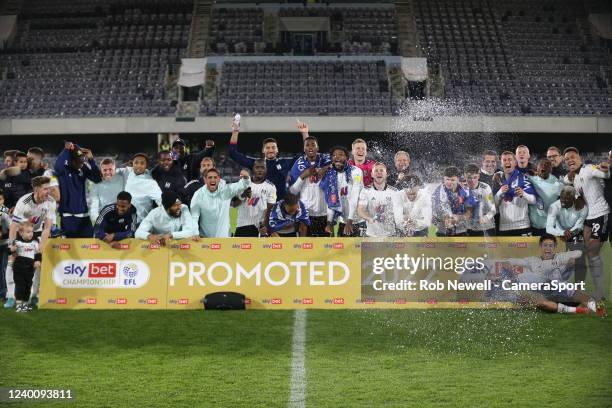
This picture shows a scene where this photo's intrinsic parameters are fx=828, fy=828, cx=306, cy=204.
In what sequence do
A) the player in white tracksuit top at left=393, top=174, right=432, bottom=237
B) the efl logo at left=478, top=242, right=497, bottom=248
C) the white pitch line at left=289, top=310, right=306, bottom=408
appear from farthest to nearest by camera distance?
1. the player in white tracksuit top at left=393, top=174, right=432, bottom=237
2. the efl logo at left=478, top=242, right=497, bottom=248
3. the white pitch line at left=289, top=310, right=306, bottom=408

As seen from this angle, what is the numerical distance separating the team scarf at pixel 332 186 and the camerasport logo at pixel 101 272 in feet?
8.68

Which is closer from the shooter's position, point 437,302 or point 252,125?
point 437,302

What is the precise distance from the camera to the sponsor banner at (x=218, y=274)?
9961 mm

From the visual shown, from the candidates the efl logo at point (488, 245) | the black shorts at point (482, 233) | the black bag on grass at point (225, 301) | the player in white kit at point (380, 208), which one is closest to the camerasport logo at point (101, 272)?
the black bag on grass at point (225, 301)

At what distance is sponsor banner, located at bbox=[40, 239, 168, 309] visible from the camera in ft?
33.2

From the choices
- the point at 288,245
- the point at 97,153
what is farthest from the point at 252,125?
the point at 288,245

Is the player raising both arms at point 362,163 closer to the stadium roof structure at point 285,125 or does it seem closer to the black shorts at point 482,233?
the black shorts at point 482,233

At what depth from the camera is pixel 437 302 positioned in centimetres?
986

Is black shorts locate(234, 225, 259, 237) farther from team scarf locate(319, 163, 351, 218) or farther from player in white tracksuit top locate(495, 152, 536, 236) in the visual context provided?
player in white tracksuit top locate(495, 152, 536, 236)

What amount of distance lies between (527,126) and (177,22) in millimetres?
19459

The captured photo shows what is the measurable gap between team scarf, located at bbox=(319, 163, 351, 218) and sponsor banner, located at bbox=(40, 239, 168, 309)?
2402 mm

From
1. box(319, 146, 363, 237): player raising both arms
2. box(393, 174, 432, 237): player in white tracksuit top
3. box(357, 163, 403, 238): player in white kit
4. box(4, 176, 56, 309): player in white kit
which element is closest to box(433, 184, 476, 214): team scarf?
box(393, 174, 432, 237): player in white tracksuit top

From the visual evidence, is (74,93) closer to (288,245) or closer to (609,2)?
(609,2)

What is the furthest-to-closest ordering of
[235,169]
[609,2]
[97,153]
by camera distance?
1. [609,2]
2. [97,153]
3. [235,169]
